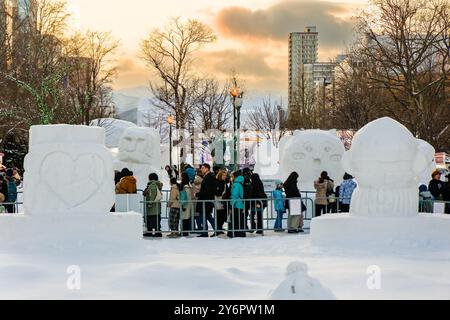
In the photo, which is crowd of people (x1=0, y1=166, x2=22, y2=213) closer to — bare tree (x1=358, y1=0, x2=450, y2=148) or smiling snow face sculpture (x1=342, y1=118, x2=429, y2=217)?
smiling snow face sculpture (x1=342, y1=118, x2=429, y2=217)

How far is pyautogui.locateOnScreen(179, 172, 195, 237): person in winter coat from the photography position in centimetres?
1598

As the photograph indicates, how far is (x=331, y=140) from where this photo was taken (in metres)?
22.3

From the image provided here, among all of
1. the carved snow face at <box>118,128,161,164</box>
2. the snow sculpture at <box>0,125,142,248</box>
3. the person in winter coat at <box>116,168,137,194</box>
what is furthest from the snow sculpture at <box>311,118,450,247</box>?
the carved snow face at <box>118,128,161,164</box>

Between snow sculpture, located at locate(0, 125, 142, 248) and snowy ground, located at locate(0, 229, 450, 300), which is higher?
snow sculpture, located at locate(0, 125, 142, 248)

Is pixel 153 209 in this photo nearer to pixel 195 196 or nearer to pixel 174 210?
pixel 174 210

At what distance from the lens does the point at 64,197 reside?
12.3 m

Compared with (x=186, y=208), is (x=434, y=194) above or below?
above

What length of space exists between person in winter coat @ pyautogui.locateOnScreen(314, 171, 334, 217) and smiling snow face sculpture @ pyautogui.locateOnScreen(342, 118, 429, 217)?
3829 millimetres

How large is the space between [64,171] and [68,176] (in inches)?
4.4

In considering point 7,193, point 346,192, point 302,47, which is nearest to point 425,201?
point 346,192

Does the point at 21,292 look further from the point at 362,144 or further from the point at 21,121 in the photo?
the point at 21,121

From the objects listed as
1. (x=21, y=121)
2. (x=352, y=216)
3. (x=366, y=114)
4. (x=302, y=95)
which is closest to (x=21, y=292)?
(x=352, y=216)

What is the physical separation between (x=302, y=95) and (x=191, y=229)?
45.4m

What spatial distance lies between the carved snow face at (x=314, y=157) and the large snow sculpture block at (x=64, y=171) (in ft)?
34.4
